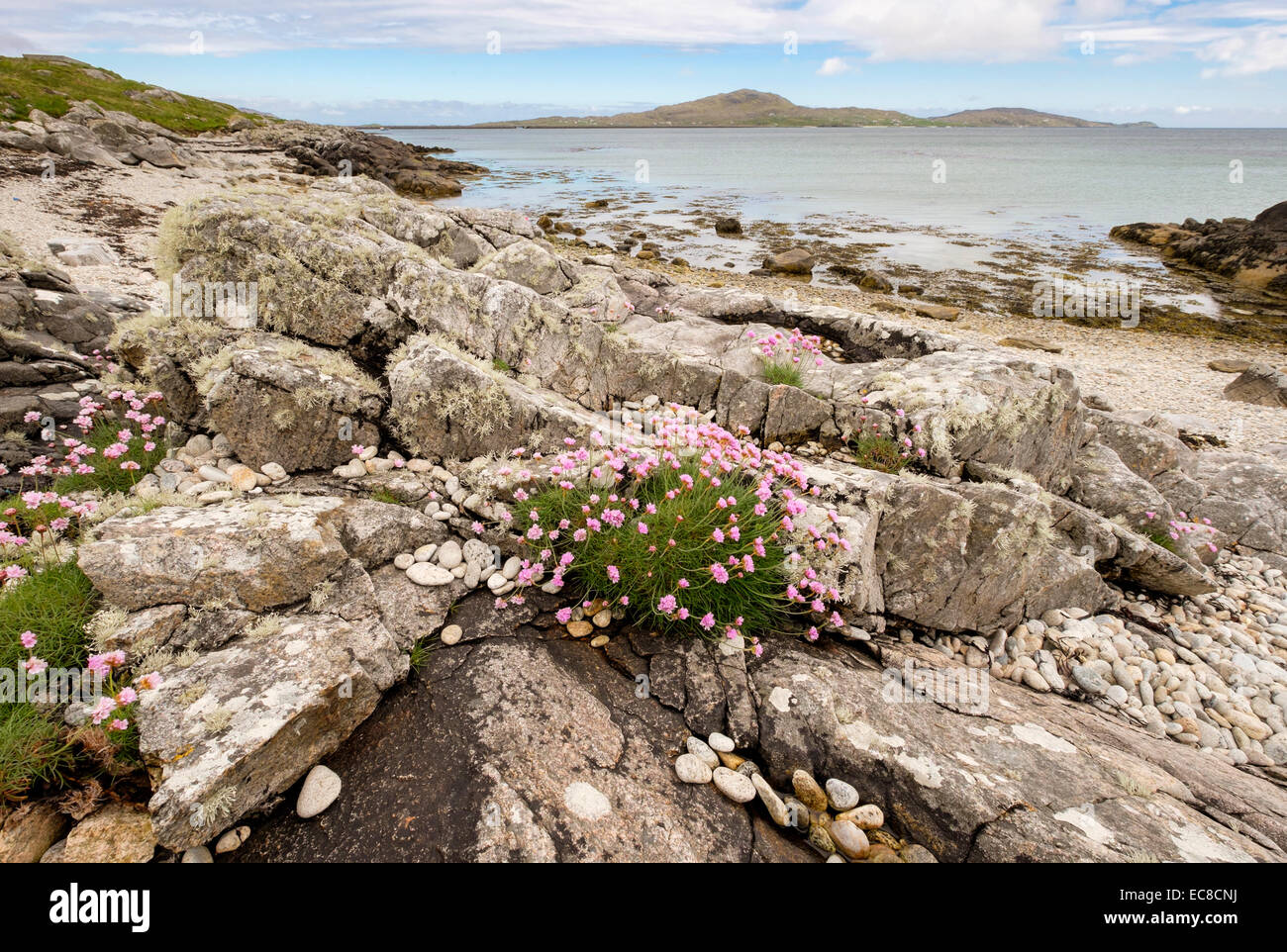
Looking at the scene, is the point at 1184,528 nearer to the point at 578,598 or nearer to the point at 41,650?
the point at 578,598

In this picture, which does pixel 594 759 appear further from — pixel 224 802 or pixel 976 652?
pixel 976 652

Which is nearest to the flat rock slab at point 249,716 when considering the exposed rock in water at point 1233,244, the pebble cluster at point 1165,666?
the pebble cluster at point 1165,666

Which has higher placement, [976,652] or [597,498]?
[597,498]

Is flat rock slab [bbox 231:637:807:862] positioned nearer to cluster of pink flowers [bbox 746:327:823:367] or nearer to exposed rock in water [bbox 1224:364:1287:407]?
cluster of pink flowers [bbox 746:327:823:367]

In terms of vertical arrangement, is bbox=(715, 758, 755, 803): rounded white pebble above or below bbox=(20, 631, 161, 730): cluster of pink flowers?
below

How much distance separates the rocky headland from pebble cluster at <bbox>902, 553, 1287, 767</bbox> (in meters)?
0.04

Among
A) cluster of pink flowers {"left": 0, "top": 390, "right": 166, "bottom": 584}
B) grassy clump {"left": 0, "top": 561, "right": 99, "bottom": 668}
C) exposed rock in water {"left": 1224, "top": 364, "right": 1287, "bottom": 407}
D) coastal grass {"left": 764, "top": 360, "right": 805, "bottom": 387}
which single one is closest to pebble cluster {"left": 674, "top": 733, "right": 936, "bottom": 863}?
grassy clump {"left": 0, "top": 561, "right": 99, "bottom": 668}

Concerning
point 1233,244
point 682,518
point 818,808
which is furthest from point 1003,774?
point 1233,244

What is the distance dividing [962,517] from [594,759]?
4356 mm

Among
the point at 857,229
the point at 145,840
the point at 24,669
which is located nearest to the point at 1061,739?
the point at 145,840

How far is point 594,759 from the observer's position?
11.3 feet

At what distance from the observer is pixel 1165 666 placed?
21.1 feet

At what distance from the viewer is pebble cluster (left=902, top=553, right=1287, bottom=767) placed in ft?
18.8

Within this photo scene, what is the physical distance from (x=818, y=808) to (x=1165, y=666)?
19.0ft
